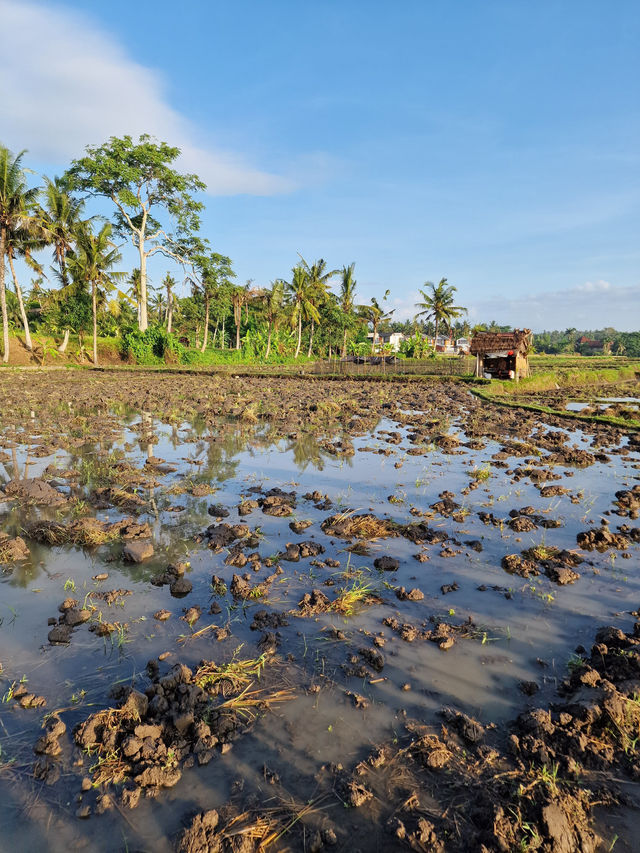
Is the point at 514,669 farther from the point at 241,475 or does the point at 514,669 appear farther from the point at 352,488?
the point at 241,475

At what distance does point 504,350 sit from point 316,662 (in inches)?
1107

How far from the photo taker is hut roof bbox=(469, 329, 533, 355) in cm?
2827

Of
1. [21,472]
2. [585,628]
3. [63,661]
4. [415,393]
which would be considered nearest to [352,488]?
[585,628]

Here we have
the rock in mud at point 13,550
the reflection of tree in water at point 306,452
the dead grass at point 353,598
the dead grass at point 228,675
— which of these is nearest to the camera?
the dead grass at point 228,675

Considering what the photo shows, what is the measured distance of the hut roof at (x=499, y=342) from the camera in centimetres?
2827

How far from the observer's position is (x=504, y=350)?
93.4ft

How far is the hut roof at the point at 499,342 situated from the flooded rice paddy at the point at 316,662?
22.1 meters

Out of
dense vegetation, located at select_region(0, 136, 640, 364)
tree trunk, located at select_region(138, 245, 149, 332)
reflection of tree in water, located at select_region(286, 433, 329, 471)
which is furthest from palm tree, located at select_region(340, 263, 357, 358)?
reflection of tree in water, located at select_region(286, 433, 329, 471)

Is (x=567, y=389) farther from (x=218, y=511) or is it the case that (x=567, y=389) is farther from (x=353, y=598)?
(x=353, y=598)

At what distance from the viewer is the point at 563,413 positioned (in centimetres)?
1662

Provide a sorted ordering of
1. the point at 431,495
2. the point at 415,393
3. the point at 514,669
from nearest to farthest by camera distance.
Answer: the point at 514,669 → the point at 431,495 → the point at 415,393

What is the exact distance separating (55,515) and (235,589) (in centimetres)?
327

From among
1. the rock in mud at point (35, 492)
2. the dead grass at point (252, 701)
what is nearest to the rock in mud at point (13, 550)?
the rock in mud at point (35, 492)

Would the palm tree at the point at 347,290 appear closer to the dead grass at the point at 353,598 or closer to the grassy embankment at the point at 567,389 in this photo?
the grassy embankment at the point at 567,389
